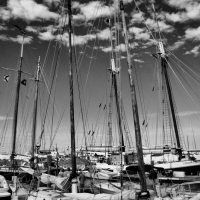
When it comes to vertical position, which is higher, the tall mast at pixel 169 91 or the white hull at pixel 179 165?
the tall mast at pixel 169 91

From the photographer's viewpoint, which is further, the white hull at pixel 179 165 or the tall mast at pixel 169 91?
the tall mast at pixel 169 91

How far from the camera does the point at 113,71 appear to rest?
47062 mm

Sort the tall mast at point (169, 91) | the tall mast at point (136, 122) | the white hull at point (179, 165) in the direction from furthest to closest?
1. the tall mast at point (169, 91)
2. the white hull at point (179, 165)
3. the tall mast at point (136, 122)

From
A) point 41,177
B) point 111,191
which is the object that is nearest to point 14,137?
point 41,177

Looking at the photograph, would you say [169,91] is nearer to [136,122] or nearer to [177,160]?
[177,160]

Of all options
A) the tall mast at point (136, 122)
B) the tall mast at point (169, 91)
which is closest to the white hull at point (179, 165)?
the tall mast at point (169, 91)

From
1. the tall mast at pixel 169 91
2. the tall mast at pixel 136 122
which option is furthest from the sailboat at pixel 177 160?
the tall mast at pixel 136 122

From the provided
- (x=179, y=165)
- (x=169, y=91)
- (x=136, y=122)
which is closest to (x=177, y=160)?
(x=179, y=165)

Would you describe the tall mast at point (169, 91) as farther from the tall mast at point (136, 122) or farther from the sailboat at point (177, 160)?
the tall mast at point (136, 122)

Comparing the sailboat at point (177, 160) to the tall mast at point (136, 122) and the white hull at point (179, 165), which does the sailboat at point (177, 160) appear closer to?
the white hull at point (179, 165)

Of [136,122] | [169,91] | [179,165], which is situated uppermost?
[169,91]

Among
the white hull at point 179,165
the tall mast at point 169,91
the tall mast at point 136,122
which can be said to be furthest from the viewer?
the tall mast at point 169,91

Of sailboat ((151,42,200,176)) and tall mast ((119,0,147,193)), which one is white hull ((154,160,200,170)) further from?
tall mast ((119,0,147,193))

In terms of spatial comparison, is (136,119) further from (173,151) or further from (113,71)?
(113,71)
